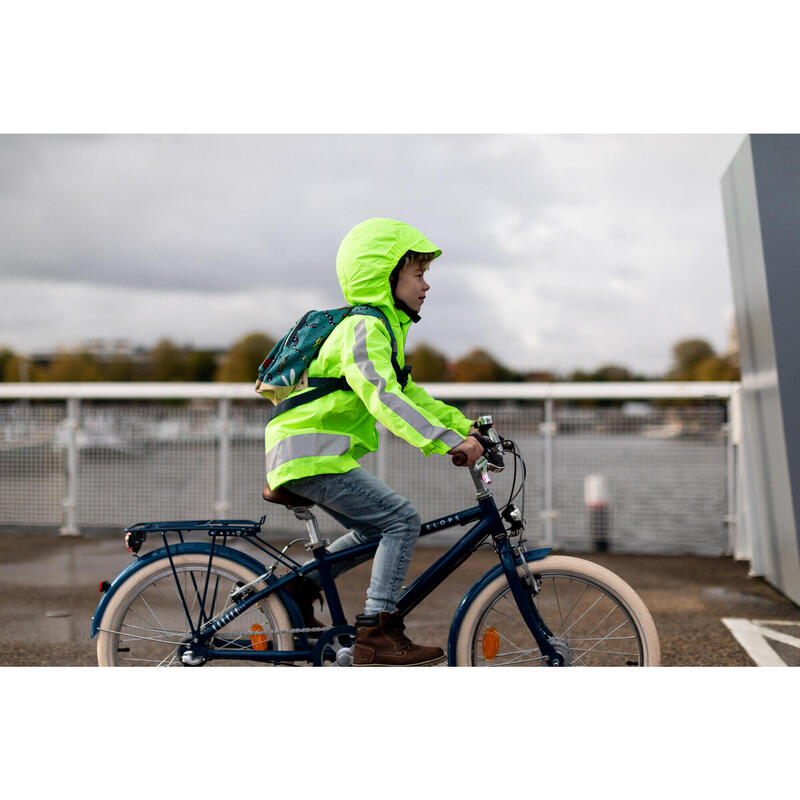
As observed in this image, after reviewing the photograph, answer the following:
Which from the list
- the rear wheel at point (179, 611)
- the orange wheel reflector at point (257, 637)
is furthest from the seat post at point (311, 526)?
the orange wheel reflector at point (257, 637)

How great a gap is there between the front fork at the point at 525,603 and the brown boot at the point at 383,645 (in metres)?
0.41

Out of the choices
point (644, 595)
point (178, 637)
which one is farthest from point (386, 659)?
point (644, 595)

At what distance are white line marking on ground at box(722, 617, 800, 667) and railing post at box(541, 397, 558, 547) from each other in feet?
7.98

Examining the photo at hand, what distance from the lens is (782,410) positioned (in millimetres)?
5609

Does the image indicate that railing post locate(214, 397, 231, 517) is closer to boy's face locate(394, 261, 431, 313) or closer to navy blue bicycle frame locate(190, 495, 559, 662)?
navy blue bicycle frame locate(190, 495, 559, 662)

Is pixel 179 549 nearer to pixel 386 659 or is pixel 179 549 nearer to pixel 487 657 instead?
pixel 386 659

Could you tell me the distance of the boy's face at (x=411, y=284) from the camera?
3.43 meters

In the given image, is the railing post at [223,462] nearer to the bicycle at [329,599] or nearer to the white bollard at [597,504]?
the white bollard at [597,504]

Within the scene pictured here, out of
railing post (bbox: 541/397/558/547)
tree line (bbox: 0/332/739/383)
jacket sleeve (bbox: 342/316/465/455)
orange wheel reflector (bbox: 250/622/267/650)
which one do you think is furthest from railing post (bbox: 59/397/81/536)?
tree line (bbox: 0/332/739/383)

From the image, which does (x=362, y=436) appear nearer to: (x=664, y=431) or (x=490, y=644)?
(x=490, y=644)

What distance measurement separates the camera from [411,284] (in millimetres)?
3439

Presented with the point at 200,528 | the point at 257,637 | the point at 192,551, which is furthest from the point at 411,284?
the point at 257,637

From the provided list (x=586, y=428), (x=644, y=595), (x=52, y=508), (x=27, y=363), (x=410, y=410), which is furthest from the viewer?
(x=27, y=363)

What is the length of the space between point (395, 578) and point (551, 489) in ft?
15.8
